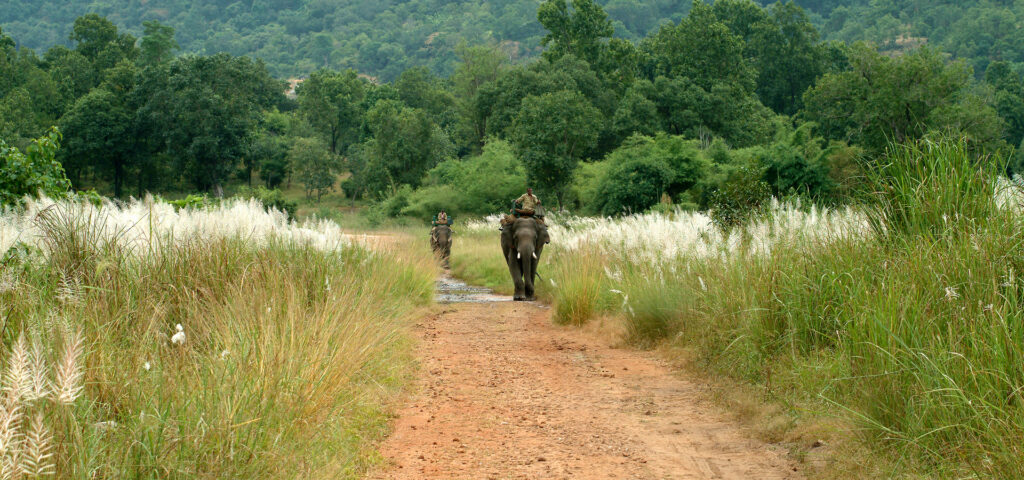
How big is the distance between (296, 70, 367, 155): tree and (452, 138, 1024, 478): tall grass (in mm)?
80906

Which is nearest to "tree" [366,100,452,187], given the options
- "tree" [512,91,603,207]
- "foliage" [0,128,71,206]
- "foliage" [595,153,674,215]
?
"tree" [512,91,603,207]

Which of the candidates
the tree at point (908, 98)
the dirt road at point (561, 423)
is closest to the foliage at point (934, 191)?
the dirt road at point (561, 423)

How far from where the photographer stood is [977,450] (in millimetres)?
4293

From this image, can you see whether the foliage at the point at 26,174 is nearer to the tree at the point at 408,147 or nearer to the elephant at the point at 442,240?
the elephant at the point at 442,240

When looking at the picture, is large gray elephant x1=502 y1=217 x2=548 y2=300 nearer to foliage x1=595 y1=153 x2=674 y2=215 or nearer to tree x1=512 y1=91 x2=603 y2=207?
foliage x1=595 y1=153 x2=674 y2=215

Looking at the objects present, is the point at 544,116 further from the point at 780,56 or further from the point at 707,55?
the point at 780,56

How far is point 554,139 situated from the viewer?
44.1m

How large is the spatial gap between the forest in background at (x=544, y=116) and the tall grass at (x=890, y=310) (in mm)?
19831

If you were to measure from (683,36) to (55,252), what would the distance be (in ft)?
207

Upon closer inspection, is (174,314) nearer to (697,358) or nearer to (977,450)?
(697,358)

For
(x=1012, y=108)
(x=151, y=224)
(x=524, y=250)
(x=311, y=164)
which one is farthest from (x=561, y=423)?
(x=1012, y=108)

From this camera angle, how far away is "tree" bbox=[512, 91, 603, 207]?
43.5m

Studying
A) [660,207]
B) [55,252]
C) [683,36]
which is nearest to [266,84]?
[683,36]


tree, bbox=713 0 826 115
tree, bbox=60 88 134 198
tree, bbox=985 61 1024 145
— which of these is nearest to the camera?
tree, bbox=60 88 134 198
